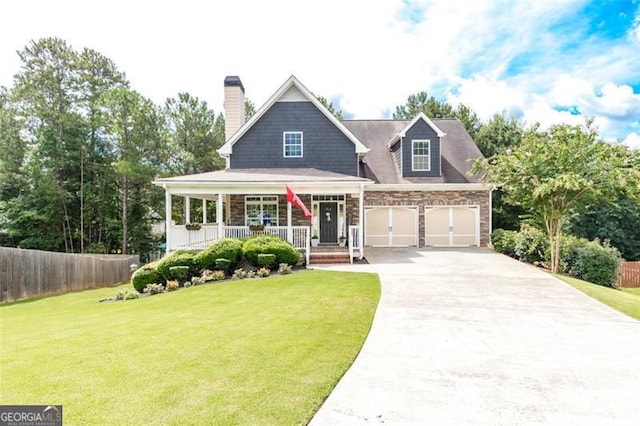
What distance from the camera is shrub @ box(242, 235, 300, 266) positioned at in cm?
1218

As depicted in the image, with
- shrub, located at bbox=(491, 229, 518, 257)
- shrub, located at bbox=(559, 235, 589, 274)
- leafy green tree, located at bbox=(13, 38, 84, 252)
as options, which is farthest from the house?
leafy green tree, located at bbox=(13, 38, 84, 252)

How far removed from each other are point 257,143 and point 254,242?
6.14m

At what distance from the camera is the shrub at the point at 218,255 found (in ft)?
38.9

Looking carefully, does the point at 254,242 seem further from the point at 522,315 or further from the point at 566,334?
the point at 566,334

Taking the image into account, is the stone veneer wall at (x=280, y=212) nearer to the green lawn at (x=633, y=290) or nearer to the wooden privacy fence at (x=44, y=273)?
the wooden privacy fence at (x=44, y=273)

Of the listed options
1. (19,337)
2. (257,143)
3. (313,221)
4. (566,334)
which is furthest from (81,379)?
(257,143)

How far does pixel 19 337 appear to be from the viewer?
596cm

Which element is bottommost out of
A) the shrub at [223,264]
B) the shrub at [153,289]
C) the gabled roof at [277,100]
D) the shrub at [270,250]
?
the shrub at [153,289]

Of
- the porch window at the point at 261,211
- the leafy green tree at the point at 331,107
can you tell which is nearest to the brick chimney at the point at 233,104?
the porch window at the point at 261,211

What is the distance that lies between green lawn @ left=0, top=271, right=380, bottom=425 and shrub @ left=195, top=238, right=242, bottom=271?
3220 mm

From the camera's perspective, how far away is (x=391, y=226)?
1792 centimetres

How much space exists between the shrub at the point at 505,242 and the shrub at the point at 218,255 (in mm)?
11483

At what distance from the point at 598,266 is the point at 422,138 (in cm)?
926

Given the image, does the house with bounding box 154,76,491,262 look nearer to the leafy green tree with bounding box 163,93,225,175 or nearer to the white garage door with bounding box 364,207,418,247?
the white garage door with bounding box 364,207,418,247
